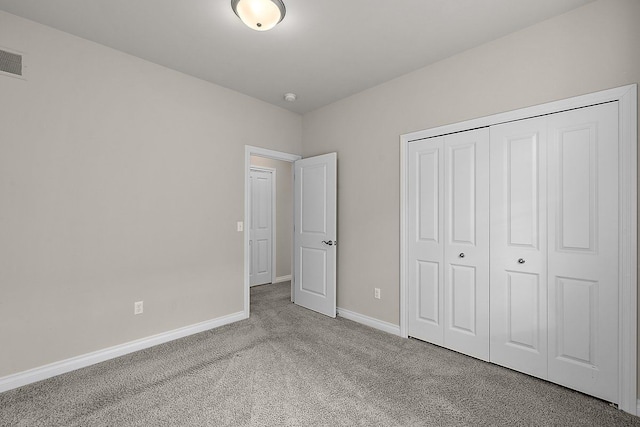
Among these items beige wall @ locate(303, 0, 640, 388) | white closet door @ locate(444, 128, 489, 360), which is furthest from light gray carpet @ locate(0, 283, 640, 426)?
beige wall @ locate(303, 0, 640, 388)

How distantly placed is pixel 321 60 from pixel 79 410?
3245mm

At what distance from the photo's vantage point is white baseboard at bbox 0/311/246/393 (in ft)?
6.81

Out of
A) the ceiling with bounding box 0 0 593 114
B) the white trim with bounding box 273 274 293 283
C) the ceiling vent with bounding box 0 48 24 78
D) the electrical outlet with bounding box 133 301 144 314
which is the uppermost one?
the ceiling with bounding box 0 0 593 114

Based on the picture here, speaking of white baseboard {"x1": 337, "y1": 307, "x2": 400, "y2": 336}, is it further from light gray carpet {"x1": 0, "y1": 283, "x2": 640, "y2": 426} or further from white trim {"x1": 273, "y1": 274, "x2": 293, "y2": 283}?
white trim {"x1": 273, "y1": 274, "x2": 293, "y2": 283}

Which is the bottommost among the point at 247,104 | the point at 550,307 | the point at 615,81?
the point at 550,307

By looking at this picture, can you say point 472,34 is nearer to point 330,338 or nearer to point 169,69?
point 169,69

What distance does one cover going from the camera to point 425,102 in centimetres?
282

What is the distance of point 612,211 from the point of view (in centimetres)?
188

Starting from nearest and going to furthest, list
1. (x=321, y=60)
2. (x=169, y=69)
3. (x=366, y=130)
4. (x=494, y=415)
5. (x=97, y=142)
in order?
(x=494, y=415) → (x=97, y=142) → (x=321, y=60) → (x=169, y=69) → (x=366, y=130)

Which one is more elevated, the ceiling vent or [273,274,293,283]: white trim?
the ceiling vent

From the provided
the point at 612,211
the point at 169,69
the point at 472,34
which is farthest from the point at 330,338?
the point at 169,69

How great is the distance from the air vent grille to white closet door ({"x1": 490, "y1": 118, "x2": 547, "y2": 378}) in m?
3.72

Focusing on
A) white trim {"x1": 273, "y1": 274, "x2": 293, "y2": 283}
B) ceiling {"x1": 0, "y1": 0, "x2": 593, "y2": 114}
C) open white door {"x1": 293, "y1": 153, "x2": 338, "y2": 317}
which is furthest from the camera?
white trim {"x1": 273, "y1": 274, "x2": 293, "y2": 283}

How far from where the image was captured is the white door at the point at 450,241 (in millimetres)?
2469
